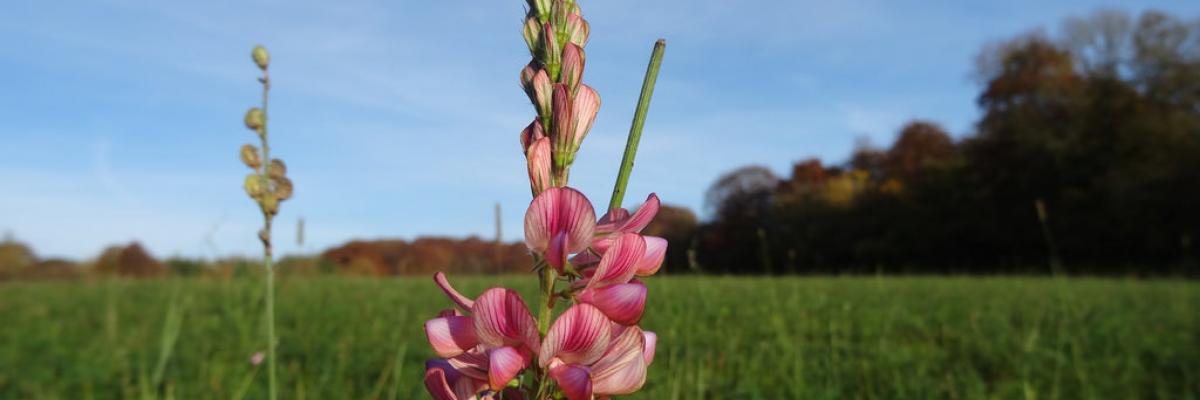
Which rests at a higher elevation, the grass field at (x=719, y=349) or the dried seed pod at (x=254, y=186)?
the dried seed pod at (x=254, y=186)

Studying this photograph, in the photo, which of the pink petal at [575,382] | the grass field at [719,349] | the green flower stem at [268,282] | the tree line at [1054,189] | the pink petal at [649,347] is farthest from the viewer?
the tree line at [1054,189]

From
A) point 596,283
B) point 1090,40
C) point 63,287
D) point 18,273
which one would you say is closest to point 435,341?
point 596,283

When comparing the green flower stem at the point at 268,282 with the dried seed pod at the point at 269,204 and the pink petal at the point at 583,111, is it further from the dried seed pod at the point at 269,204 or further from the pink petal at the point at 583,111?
the pink petal at the point at 583,111

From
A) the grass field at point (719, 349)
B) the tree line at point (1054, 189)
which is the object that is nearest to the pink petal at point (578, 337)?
the grass field at point (719, 349)

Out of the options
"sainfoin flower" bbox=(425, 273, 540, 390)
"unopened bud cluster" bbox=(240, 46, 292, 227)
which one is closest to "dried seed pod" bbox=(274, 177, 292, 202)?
"unopened bud cluster" bbox=(240, 46, 292, 227)

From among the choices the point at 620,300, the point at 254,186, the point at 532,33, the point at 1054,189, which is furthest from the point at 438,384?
the point at 1054,189

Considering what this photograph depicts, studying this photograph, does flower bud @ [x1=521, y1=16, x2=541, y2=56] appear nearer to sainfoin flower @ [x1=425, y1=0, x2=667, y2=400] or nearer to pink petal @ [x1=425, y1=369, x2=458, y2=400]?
sainfoin flower @ [x1=425, y1=0, x2=667, y2=400]

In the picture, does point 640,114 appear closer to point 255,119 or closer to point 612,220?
point 612,220
